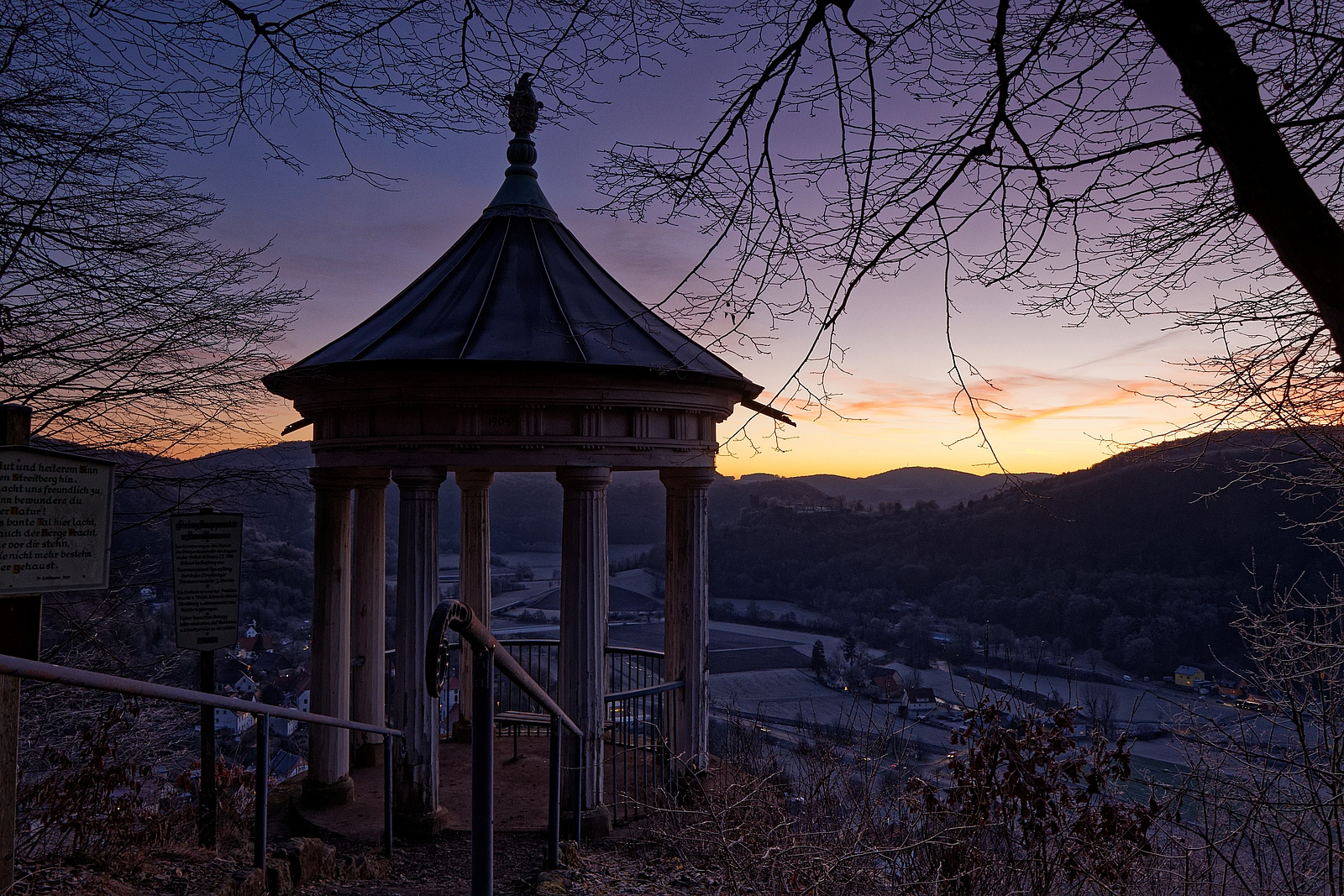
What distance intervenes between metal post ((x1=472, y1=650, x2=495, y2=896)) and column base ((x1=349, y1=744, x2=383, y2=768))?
25.5 feet

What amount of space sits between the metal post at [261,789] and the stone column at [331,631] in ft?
12.0

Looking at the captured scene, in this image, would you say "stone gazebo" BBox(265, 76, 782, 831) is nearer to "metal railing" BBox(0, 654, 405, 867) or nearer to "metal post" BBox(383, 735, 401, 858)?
"metal post" BBox(383, 735, 401, 858)

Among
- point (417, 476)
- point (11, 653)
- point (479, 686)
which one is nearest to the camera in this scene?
point (479, 686)

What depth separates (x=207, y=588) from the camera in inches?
275

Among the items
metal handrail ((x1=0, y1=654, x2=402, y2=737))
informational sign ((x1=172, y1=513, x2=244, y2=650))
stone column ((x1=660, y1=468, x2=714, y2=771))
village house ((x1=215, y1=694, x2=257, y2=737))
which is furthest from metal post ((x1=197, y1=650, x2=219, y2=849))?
village house ((x1=215, y1=694, x2=257, y2=737))

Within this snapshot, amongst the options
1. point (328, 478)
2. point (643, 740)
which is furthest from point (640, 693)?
point (328, 478)

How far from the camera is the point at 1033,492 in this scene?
4719mm

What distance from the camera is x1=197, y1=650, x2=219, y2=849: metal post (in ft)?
21.2

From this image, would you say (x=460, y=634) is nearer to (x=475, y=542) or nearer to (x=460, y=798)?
(x=460, y=798)

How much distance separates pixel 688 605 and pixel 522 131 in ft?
20.5

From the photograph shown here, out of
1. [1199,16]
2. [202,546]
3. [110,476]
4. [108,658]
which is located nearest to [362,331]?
[202,546]

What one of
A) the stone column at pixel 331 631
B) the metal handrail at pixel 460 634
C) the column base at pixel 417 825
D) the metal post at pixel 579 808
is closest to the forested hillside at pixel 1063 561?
the metal post at pixel 579 808

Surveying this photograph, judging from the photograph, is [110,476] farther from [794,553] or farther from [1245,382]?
[794,553]

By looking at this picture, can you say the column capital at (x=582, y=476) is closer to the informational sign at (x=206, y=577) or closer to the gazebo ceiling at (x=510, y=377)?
the gazebo ceiling at (x=510, y=377)
